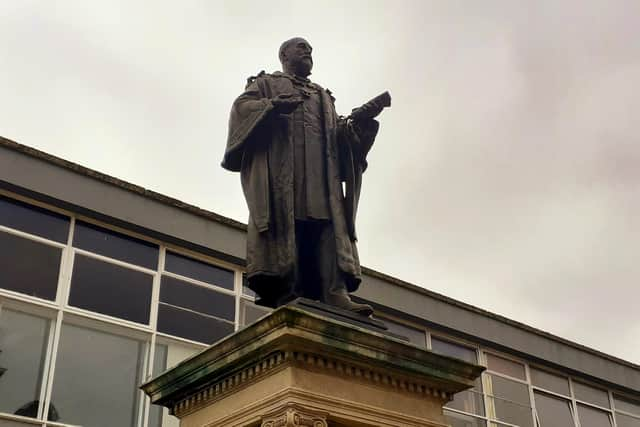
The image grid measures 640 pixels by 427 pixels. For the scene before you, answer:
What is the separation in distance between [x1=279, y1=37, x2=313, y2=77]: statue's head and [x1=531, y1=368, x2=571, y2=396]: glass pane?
22.1 meters

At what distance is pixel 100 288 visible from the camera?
19.0 metres

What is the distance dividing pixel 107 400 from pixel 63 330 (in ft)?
5.51

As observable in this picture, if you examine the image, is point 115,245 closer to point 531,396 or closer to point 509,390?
point 509,390

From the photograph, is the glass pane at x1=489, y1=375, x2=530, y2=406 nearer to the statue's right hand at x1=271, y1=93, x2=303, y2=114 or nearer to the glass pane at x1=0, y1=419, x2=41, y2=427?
the glass pane at x1=0, y1=419, x2=41, y2=427

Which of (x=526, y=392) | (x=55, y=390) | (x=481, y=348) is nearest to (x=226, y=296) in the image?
(x=55, y=390)

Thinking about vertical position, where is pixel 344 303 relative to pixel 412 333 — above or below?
below

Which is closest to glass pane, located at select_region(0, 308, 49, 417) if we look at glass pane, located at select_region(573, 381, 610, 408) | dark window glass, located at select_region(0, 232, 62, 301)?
dark window glass, located at select_region(0, 232, 62, 301)

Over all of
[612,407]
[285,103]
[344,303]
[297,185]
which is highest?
[612,407]

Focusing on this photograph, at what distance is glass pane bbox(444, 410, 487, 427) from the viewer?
80.6ft

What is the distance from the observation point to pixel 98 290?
62.1ft

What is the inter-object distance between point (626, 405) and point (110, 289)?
19610 millimetres

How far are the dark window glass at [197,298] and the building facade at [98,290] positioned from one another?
0.09ft

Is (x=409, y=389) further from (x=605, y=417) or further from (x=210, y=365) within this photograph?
(x=605, y=417)

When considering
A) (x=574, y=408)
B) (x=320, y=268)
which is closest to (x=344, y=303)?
(x=320, y=268)
